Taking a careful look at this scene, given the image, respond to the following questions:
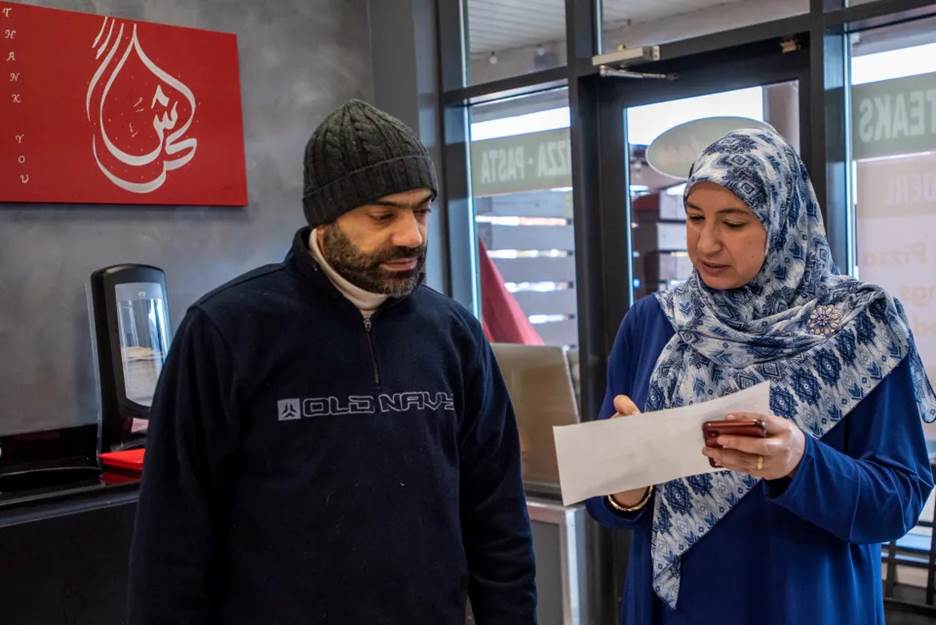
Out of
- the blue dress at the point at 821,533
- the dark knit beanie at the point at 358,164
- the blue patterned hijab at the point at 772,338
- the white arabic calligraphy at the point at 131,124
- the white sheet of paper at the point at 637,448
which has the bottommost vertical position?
the blue dress at the point at 821,533

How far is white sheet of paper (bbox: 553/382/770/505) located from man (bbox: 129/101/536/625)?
0.61 feet

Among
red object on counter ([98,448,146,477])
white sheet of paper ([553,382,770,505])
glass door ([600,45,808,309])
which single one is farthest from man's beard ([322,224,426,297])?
glass door ([600,45,808,309])

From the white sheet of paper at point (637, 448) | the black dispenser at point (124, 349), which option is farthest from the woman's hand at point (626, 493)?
the black dispenser at point (124, 349)

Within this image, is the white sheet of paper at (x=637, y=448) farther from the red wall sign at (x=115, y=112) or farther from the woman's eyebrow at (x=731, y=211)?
the red wall sign at (x=115, y=112)

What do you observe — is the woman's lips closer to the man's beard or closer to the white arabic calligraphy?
the man's beard

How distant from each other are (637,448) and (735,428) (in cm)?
16

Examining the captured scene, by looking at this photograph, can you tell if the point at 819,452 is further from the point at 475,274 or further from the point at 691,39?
the point at 475,274

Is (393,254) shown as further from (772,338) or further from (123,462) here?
(123,462)

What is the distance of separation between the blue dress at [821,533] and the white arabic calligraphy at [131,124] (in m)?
2.37

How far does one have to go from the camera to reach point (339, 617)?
53.4 inches

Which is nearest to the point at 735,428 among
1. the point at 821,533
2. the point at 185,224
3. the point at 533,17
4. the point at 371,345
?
the point at 821,533

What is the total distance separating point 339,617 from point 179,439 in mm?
337

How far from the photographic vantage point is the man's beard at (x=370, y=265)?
1.40 m

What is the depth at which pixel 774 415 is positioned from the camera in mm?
1397
